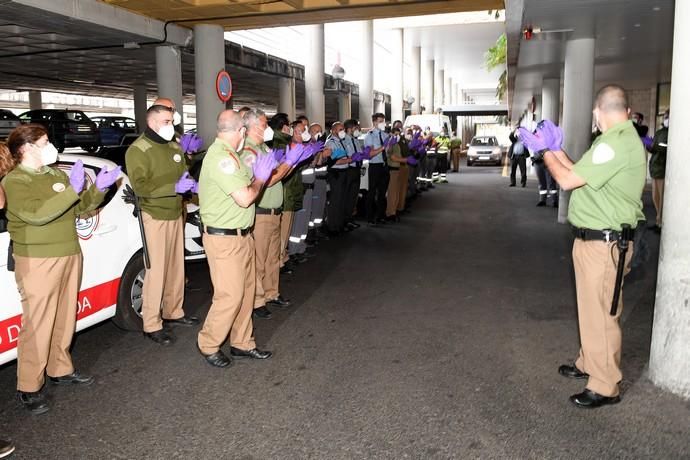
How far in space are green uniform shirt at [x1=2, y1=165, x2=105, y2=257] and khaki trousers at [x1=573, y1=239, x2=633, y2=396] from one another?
3315 millimetres

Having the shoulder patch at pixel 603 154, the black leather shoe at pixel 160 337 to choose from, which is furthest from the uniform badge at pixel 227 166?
the shoulder patch at pixel 603 154

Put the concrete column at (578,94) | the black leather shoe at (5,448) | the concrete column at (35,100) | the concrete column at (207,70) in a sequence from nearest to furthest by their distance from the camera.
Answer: the black leather shoe at (5,448) < the concrete column at (578,94) < the concrete column at (207,70) < the concrete column at (35,100)

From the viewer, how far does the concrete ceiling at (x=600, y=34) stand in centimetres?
917

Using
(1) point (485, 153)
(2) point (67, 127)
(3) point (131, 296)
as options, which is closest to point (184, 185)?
(3) point (131, 296)

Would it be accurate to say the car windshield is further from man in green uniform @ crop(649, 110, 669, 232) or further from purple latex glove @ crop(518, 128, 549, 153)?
purple latex glove @ crop(518, 128, 549, 153)

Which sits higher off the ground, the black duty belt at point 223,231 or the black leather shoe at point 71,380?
the black duty belt at point 223,231

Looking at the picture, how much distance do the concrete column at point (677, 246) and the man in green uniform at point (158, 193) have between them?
3758 mm

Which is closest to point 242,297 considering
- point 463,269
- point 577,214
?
point 577,214

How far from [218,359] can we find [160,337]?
0.84 m

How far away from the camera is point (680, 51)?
4.28 m

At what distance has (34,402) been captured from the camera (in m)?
4.29

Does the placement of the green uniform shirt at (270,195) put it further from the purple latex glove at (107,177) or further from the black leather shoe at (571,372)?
the black leather shoe at (571,372)

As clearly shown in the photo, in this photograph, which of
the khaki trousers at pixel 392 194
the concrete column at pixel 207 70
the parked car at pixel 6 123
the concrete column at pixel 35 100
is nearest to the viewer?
the concrete column at pixel 207 70

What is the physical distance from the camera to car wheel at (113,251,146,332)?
18.1 ft
